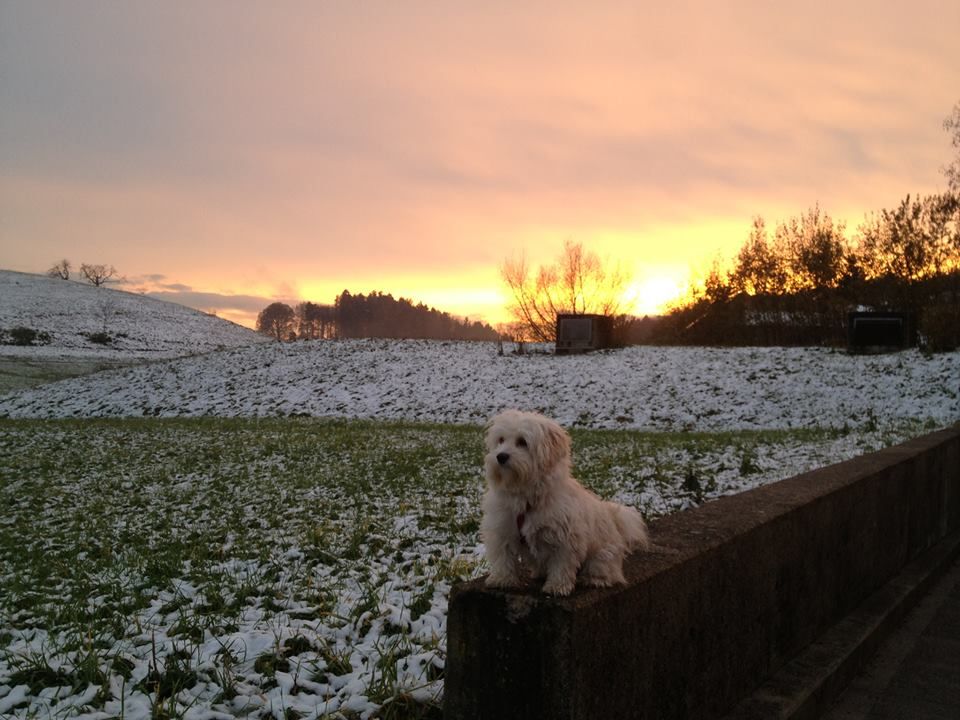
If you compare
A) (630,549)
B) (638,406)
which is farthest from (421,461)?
(638,406)

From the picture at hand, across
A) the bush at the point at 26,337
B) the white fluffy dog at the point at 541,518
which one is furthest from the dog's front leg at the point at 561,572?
the bush at the point at 26,337

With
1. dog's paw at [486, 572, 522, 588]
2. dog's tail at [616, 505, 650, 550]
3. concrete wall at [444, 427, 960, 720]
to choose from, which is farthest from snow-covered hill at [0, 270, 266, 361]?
dog's paw at [486, 572, 522, 588]

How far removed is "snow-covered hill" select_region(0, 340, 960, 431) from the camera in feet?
82.3

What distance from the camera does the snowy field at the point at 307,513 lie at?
452 centimetres

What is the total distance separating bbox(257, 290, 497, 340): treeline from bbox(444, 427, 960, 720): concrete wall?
12224 cm

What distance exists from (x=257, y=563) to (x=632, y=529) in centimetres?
520

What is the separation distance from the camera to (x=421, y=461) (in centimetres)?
1451

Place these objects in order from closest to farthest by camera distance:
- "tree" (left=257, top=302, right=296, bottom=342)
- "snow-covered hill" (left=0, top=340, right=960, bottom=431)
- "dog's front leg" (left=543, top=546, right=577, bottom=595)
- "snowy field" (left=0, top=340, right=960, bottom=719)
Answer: "dog's front leg" (left=543, top=546, right=577, bottom=595) → "snowy field" (left=0, top=340, right=960, bottom=719) → "snow-covered hill" (left=0, top=340, right=960, bottom=431) → "tree" (left=257, top=302, right=296, bottom=342)

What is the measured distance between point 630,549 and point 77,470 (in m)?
14.3

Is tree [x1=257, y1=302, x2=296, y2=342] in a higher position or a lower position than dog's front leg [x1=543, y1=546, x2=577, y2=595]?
higher

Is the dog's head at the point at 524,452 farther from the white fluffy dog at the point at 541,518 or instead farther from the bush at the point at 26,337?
the bush at the point at 26,337

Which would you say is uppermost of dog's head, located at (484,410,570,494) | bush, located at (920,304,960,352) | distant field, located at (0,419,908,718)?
bush, located at (920,304,960,352)

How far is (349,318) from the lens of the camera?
13425 centimetres

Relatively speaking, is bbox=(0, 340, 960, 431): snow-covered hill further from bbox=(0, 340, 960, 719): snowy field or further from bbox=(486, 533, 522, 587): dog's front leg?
bbox=(486, 533, 522, 587): dog's front leg
